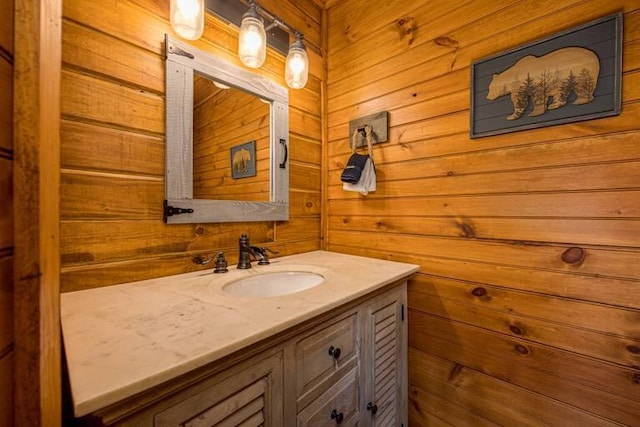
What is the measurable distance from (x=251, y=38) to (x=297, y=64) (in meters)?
0.26

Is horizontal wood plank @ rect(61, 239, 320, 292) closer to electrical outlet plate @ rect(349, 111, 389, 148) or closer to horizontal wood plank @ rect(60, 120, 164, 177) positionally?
horizontal wood plank @ rect(60, 120, 164, 177)

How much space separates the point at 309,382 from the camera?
740 mm

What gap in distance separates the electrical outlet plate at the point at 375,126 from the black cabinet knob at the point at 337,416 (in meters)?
→ 1.14

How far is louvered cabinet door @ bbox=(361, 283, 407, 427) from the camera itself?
0.96 meters

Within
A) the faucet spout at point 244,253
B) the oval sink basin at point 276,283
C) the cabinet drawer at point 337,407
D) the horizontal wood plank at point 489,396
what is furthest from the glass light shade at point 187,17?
the horizontal wood plank at point 489,396

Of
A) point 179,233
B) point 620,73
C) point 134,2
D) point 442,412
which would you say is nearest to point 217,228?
point 179,233

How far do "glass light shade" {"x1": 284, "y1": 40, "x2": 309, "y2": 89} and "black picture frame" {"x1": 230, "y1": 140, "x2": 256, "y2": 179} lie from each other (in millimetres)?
366

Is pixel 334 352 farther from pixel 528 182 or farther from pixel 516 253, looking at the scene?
pixel 528 182

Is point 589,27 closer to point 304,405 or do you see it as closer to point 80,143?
point 304,405

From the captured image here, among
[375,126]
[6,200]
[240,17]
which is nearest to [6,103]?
[6,200]

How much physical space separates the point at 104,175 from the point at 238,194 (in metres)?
0.49

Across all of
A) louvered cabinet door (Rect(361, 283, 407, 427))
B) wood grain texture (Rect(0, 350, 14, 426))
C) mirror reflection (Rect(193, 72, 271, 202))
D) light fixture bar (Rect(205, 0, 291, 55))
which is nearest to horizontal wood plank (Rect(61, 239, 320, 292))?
mirror reflection (Rect(193, 72, 271, 202))

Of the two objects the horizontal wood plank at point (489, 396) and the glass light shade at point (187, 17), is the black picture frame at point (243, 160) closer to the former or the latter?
the glass light shade at point (187, 17)

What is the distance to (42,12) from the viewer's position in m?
0.36
